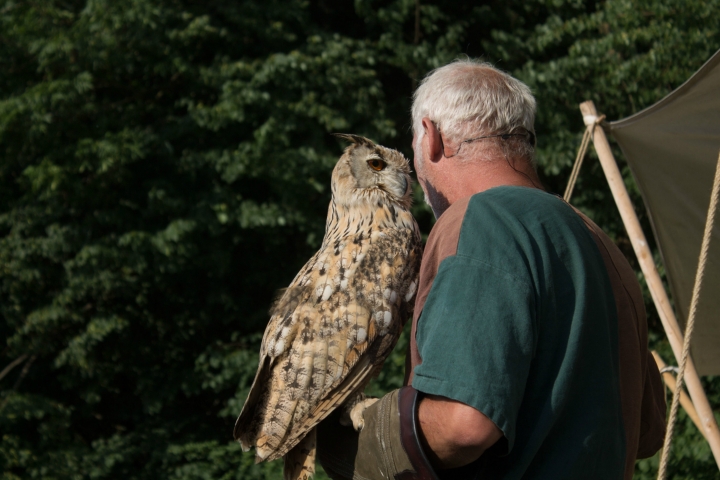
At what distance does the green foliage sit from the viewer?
16.3ft

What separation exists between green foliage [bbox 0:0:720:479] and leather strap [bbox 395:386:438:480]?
12.4 ft

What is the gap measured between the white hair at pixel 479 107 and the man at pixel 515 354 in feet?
0.33

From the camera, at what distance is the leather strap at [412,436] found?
1150mm

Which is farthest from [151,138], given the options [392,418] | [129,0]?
[392,418]

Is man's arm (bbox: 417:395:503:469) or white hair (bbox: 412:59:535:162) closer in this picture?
man's arm (bbox: 417:395:503:469)

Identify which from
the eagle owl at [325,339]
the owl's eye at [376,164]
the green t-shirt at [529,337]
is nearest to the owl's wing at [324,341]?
the eagle owl at [325,339]

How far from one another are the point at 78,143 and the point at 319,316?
362 cm

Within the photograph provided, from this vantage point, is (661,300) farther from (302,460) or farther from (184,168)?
(184,168)

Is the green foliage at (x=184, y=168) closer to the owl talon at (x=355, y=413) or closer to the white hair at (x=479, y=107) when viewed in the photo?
the owl talon at (x=355, y=413)

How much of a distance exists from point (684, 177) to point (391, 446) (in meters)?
2.10

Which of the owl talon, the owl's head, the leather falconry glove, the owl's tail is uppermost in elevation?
the owl's head

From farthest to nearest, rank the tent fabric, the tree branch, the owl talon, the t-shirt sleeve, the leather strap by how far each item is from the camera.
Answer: the tree branch
the tent fabric
the owl talon
the leather strap
the t-shirt sleeve

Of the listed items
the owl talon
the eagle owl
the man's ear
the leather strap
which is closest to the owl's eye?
the eagle owl

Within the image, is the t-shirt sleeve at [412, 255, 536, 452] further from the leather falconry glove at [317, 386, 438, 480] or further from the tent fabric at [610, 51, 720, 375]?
the tent fabric at [610, 51, 720, 375]
